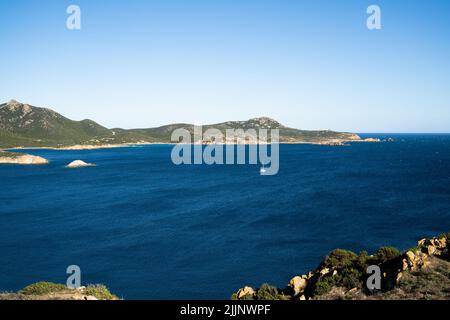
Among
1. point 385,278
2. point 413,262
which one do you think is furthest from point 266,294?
point 413,262

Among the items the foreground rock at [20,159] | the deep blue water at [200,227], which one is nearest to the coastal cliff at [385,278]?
the deep blue water at [200,227]

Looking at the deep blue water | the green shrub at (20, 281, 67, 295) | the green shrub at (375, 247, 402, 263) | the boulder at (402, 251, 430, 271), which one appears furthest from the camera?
the deep blue water

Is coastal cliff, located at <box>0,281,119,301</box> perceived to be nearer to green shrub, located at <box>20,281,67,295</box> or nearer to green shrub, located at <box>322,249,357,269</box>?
green shrub, located at <box>20,281,67,295</box>

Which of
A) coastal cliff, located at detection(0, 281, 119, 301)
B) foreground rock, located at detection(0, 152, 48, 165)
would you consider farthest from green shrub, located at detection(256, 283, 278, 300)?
→ foreground rock, located at detection(0, 152, 48, 165)

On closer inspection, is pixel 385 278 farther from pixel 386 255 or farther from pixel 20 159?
pixel 20 159

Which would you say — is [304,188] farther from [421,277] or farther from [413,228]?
[421,277]
